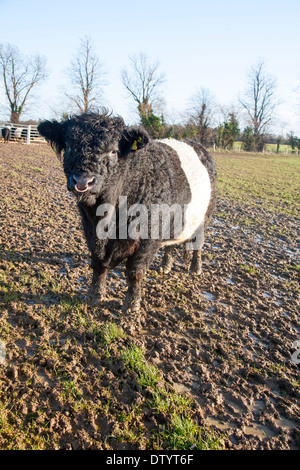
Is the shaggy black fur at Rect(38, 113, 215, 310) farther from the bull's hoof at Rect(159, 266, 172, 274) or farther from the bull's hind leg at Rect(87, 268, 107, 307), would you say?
the bull's hoof at Rect(159, 266, 172, 274)

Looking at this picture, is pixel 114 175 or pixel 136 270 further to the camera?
pixel 136 270

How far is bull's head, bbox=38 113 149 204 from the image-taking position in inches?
127

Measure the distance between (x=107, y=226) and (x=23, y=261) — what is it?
206 cm

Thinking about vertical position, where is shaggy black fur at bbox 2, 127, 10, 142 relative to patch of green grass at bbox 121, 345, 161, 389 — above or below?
above

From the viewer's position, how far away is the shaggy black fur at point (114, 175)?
3.33 m

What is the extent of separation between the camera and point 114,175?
3580mm

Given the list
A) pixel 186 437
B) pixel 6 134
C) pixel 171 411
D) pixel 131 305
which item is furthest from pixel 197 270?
pixel 6 134

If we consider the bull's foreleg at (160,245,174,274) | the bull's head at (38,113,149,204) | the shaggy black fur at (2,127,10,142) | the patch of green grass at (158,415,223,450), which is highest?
the shaggy black fur at (2,127,10,142)

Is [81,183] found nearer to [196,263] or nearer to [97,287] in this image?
[97,287]

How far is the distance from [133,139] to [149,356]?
7.41 ft

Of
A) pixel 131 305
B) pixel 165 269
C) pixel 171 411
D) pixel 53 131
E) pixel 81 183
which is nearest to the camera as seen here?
pixel 171 411

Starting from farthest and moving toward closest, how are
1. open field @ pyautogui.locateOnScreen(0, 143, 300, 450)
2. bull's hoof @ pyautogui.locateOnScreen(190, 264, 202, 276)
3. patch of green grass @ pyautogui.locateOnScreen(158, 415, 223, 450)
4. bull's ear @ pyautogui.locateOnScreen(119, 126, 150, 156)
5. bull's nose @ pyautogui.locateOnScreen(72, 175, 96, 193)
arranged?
1. bull's hoof @ pyautogui.locateOnScreen(190, 264, 202, 276)
2. bull's ear @ pyautogui.locateOnScreen(119, 126, 150, 156)
3. bull's nose @ pyautogui.locateOnScreen(72, 175, 96, 193)
4. open field @ pyautogui.locateOnScreen(0, 143, 300, 450)
5. patch of green grass @ pyautogui.locateOnScreen(158, 415, 223, 450)

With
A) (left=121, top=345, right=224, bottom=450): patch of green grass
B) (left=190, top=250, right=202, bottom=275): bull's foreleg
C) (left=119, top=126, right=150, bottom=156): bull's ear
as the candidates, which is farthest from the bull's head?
(left=190, top=250, right=202, bottom=275): bull's foreleg

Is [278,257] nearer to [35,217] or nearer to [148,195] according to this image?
[148,195]
